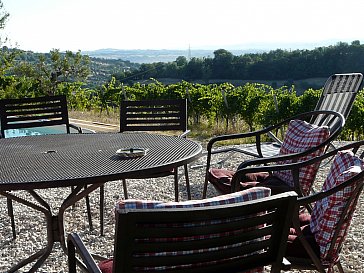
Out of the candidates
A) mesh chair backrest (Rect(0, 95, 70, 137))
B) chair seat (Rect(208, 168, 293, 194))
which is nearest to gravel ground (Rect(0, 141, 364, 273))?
chair seat (Rect(208, 168, 293, 194))

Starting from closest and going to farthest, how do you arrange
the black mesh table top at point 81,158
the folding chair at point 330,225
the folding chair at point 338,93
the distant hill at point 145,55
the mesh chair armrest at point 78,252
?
the mesh chair armrest at point 78,252
the folding chair at point 330,225
the black mesh table top at point 81,158
the folding chair at point 338,93
the distant hill at point 145,55

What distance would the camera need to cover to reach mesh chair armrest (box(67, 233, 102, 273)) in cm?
163

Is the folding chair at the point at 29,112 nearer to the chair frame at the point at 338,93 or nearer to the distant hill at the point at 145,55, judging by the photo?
the chair frame at the point at 338,93

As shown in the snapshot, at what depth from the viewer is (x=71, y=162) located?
8.50 feet

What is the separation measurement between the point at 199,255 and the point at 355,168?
93cm

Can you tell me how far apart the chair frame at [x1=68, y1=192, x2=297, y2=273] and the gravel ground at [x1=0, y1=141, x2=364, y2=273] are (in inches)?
62.0

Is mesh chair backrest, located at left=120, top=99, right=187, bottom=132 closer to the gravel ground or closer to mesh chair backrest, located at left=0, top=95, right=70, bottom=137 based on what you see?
mesh chair backrest, located at left=0, top=95, right=70, bottom=137

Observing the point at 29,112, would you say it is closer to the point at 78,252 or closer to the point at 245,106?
the point at 78,252

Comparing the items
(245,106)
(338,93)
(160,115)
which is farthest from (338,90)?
(245,106)

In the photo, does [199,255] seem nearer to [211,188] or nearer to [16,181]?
[16,181]

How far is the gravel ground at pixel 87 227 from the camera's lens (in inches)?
125

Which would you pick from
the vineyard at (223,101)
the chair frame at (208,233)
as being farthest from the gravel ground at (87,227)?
the vineyard at (223,101)

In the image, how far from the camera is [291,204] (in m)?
1.54

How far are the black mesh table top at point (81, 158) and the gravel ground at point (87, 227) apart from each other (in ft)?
2.33
